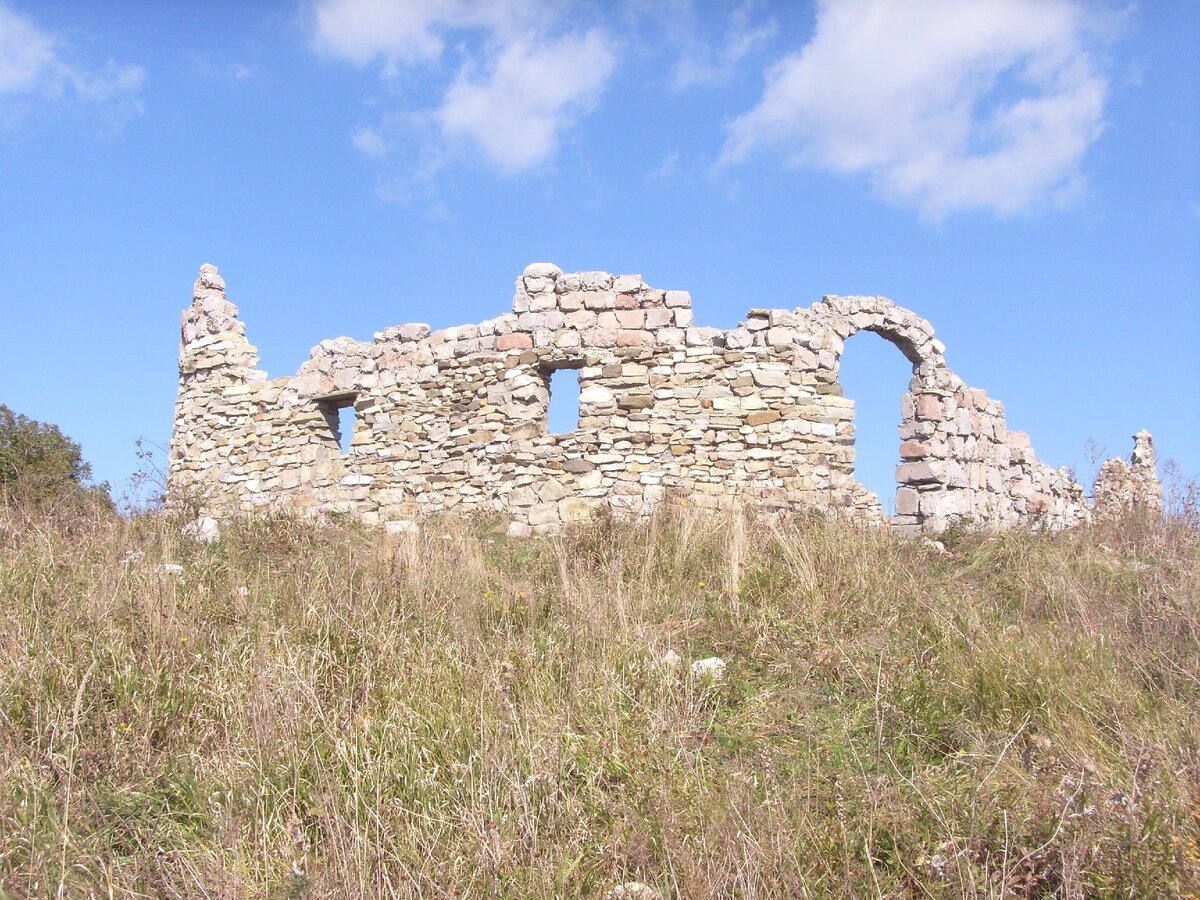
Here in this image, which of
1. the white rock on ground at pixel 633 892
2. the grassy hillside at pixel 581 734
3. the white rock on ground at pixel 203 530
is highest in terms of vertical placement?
the white rock on ground at pixel 203 530

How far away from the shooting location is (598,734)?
4.06m

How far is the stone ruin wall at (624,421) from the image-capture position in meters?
11.1

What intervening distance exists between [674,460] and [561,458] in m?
1.33

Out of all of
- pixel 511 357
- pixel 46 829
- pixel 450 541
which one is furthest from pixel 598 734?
pixel 511 357

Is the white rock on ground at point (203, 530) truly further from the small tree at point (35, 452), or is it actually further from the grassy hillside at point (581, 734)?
the small tree at point (35, 452)

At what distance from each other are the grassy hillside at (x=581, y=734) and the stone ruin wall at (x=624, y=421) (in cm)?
446

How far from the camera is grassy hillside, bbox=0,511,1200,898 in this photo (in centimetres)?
321

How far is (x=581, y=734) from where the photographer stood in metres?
4.14

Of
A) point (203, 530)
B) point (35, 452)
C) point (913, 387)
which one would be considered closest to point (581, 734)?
point (203, 530)

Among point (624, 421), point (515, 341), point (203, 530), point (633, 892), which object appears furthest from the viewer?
point (515, 341)

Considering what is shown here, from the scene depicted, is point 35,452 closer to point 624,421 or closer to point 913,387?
point 624,421

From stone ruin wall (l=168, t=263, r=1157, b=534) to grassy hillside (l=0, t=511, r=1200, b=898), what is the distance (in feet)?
14.6

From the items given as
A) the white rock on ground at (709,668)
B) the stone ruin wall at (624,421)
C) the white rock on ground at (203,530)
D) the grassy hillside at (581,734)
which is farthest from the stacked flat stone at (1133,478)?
the white rock on ground at (203,530)

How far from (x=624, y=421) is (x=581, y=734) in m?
7.31
